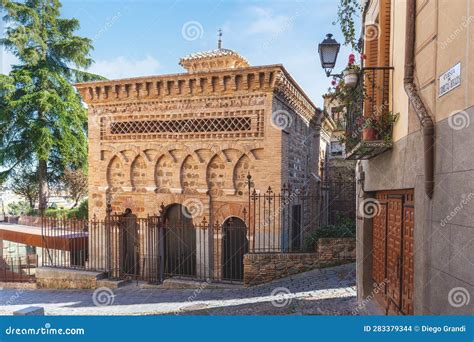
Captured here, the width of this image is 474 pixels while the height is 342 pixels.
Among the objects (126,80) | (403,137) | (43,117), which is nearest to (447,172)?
(403,137)

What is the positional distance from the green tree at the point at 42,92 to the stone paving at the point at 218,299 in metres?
11.2

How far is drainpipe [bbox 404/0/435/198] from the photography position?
3.53 metres

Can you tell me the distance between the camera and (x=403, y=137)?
4.38m

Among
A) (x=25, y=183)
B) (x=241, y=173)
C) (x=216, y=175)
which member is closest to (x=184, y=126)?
(x=216, y=175)

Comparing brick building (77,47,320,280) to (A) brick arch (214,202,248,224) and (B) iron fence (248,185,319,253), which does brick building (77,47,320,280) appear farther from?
(B) iron fence (248,185,319,253)

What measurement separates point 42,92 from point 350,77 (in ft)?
58.6

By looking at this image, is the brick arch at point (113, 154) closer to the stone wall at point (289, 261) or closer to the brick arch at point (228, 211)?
the brick arch at point (228, 211)

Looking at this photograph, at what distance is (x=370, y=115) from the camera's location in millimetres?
5289

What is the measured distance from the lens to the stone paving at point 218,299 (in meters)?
6.73

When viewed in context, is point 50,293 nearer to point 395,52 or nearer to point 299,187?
A: point 299,187

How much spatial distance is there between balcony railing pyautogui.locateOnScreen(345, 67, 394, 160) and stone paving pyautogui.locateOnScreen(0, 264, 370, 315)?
114 inches

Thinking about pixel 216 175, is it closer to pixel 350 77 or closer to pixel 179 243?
pixel 179 243

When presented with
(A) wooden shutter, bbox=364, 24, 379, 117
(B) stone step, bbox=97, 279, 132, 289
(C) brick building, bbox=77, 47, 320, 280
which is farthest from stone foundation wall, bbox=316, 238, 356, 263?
(B) stone step, bbox=97, 279, 132, 289

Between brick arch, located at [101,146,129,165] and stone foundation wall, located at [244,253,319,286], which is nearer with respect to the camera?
stone foundation wall, located at [244,253,319,286]
